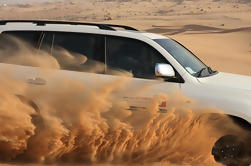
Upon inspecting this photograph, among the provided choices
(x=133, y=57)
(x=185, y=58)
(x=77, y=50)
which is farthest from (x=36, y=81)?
(x=185, y=58)

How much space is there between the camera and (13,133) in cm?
582

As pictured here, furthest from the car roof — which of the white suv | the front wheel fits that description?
the front wheel

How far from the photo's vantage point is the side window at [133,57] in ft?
18.0

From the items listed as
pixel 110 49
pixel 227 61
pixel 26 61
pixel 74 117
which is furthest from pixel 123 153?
pixel 227 61

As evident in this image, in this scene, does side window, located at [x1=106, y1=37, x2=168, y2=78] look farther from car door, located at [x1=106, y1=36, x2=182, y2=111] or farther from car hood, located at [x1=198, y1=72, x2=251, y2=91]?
car hood, located at [x1=198, y1=72, x2=251, y2=91]

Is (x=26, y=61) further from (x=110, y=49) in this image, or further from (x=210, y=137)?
(x=210, y=137)

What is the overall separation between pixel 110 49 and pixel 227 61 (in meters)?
13.3

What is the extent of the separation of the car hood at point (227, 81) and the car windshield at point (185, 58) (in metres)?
0.12

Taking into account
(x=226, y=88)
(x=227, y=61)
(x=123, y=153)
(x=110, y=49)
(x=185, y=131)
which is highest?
(x=110, y=49)

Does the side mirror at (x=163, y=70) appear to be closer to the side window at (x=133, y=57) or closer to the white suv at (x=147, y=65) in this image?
the white suv at (x=147, y=65)

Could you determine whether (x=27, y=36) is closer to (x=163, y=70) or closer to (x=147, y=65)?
(x=147, y=65)

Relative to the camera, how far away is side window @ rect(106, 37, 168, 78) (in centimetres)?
549

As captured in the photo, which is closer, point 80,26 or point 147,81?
point 147,81

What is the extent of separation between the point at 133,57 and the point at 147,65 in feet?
0.70
